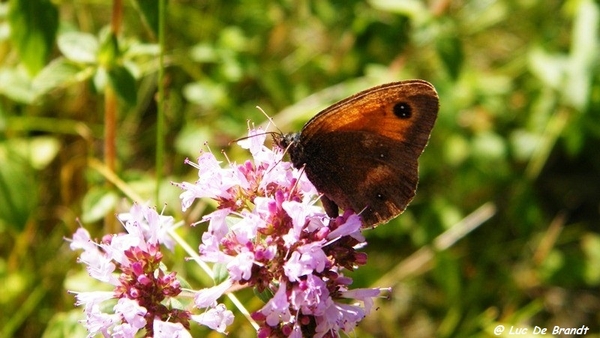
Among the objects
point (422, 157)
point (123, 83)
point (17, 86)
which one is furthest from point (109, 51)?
point (422, 157)

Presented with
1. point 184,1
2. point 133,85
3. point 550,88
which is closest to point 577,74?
point 550,88

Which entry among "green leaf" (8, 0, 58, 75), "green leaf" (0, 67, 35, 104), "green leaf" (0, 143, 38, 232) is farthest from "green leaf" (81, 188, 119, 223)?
"green leaf" (8, 0, 58, 75)

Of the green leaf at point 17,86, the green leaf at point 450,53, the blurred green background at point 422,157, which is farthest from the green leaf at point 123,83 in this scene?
the green leaf at point 450,53

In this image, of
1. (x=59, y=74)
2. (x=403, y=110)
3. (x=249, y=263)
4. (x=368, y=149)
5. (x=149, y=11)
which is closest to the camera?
(x=249, y=263)

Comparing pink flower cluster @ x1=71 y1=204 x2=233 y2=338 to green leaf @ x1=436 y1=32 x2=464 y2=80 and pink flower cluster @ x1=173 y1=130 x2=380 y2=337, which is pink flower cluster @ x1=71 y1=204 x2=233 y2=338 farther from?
green leaf @ x1=436 y1=32 x2=464 y2=80

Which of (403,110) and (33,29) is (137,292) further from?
(33,29)

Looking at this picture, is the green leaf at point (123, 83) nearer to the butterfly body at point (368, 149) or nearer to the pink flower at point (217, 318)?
the butterfly body at point (368, 149)
